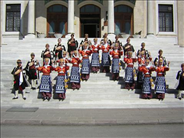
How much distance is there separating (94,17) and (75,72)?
15.4m

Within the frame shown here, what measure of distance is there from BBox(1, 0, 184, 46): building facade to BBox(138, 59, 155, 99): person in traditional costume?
14.4 m

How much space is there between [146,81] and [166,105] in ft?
4.37

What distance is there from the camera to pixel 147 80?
30.0 feet

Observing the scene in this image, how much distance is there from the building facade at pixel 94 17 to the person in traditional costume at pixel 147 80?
1439cm

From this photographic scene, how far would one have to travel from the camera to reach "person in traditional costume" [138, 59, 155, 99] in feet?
30.0

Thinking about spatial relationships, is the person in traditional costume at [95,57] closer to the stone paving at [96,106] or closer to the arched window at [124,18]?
the stone paving at [96,106]

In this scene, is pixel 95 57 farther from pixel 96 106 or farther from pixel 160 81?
pixel 160 81

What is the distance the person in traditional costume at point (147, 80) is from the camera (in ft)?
30.0

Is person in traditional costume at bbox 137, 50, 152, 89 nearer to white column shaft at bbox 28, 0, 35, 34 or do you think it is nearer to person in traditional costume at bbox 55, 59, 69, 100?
person in traditional costume at bbox 55, 59, 69, 100

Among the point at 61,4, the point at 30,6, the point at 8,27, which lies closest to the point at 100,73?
the point at 30,6

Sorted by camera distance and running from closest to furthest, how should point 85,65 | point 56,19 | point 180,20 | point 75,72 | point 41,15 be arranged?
point 75,72 < point 85,65 < point 41,15 < point 180,20 < point 56,19

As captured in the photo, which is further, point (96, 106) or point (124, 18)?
point (124, 18)

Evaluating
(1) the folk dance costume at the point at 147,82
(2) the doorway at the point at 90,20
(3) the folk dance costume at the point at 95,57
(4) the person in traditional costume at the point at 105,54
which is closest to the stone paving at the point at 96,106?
(1) the folk dance costume at the point at 147,82

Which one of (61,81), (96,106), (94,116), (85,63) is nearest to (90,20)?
(85,63)
